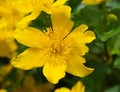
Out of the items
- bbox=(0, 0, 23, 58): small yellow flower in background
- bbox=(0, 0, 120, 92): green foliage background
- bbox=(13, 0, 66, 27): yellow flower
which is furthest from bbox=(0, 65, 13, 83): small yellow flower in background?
bbox=(13, 0, 66, 27): yellow flower

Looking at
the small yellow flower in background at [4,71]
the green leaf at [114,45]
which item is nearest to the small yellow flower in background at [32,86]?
the small yellow flower in background at [4,71]

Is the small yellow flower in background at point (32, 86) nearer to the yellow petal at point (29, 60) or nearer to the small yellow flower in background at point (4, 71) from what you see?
the small yellow flower in background at point (4, 71)

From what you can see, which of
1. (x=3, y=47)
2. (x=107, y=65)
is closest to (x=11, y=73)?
(x=3, y=47)

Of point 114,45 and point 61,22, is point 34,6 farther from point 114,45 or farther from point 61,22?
point 114,45

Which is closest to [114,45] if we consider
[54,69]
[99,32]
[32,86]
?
[99,32]

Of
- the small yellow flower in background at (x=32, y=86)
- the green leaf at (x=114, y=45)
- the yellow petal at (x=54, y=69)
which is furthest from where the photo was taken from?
the small yellow flower in background at (x=32, y=86)
